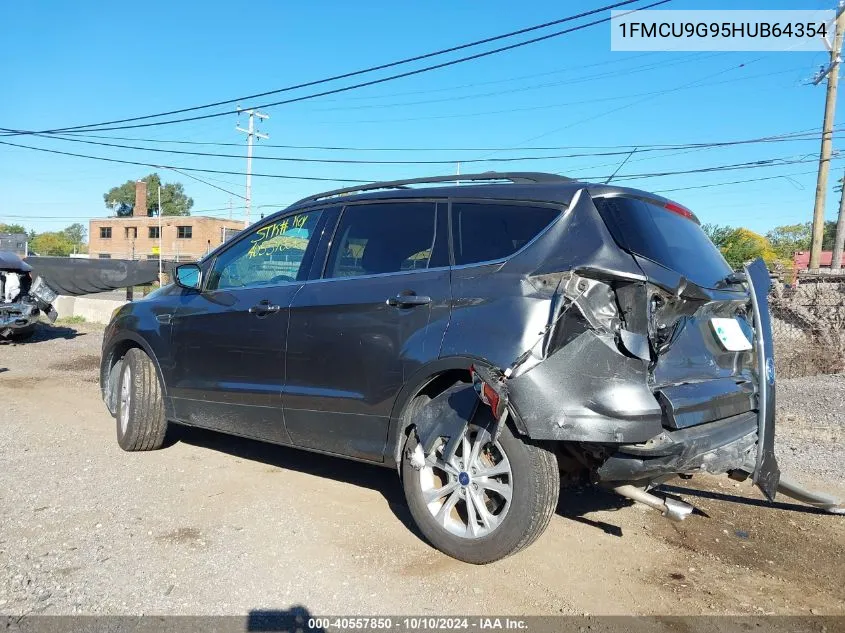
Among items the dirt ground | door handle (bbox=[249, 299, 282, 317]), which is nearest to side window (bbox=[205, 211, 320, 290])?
door handle (bbox=[249, 299, 282, 317])

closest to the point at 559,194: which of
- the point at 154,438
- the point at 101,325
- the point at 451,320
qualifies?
the point at 451,320

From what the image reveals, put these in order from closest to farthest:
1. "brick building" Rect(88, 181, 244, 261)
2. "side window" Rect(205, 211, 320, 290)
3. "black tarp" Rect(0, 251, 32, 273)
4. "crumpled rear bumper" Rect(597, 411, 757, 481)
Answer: "crumpled rear bumper" Rect(597, 411, 757, 481) → "side window" Rect(205, 211, 320, 290) → "black tarp" Rect(0, 251, 32, 273) → "brick building" Rect(88, 181, 244, 261)

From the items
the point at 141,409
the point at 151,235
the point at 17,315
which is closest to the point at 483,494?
the point at 141,409

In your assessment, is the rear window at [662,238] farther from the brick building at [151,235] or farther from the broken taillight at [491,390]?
the brick building at [151,235]

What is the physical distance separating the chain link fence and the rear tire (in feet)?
24.8

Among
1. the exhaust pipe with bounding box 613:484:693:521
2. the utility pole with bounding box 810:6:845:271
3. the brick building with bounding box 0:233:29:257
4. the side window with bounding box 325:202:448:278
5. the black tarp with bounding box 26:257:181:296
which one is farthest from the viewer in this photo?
the brick building with bounding box 0:233:29:257

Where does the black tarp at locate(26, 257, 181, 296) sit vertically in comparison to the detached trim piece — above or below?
above

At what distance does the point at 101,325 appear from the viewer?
13.9 meters

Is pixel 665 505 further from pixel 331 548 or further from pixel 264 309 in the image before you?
pixel 264 309

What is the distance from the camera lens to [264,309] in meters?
4.27

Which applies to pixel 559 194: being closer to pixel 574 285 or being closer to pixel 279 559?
pixel 574 285

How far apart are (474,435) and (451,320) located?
58 centimetres

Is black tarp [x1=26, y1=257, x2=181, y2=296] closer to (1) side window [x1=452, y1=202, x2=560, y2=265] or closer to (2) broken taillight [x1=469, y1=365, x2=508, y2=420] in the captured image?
(1) side window [x1=452, y1=202, x2=560, y2=265]

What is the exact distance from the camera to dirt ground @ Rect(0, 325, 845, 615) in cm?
304
